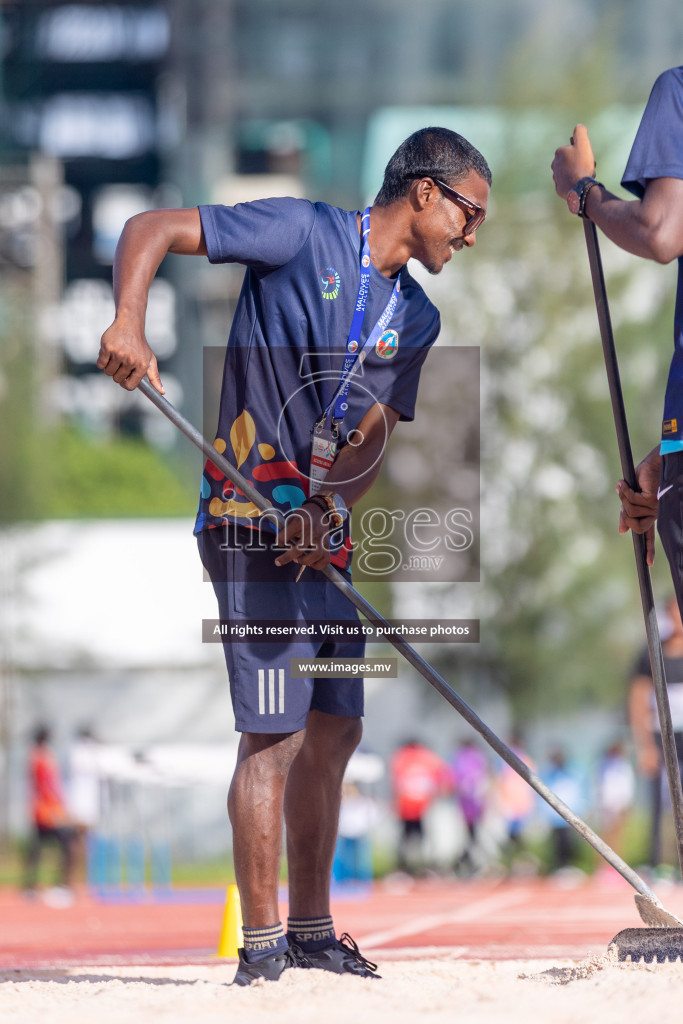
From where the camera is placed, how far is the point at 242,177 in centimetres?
3375

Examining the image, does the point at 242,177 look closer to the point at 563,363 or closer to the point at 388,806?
the point at 563,363

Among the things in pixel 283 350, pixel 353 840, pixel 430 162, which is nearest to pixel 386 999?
pixel 283 350

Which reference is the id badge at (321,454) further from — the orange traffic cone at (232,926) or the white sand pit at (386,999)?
the orange traffic cone at (232,926)

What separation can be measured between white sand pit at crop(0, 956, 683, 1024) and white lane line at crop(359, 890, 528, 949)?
169 centimetres

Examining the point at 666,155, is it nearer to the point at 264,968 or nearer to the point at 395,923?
the point at 264,968

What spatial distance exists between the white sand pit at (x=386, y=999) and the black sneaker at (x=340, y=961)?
7 centimetres

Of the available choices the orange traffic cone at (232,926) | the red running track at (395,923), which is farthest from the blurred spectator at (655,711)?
the orange traffic cone at (232,926)

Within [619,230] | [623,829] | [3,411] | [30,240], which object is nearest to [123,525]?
[3,411]

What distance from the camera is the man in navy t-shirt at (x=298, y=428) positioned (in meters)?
3.18

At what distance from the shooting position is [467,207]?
3.48 meters

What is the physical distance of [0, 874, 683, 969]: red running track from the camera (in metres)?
4.64

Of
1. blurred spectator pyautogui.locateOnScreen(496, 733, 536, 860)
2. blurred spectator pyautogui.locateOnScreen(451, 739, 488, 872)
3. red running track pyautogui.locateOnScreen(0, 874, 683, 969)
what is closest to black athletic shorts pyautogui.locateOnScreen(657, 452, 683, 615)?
red running track pyautogui.locateOnScreen(0, 874, 683, 969)

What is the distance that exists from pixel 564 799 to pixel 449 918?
588 cm

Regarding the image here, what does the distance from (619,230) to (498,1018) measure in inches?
70.1
